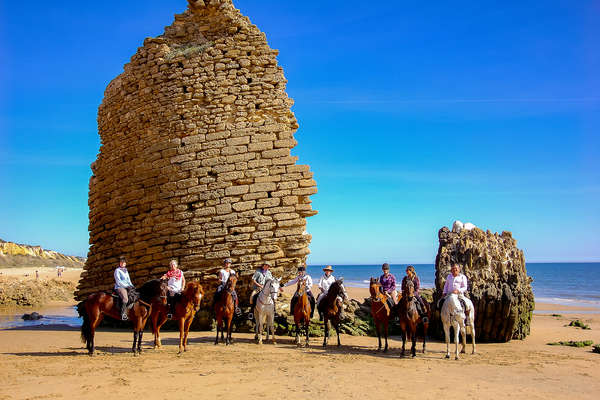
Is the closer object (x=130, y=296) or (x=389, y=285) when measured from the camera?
(x=130, y=296)

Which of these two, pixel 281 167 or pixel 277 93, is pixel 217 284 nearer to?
pixel 281 167

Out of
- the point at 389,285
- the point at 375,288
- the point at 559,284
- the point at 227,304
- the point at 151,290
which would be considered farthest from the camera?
the point at 559,284

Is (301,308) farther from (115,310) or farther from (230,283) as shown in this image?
(115,310)

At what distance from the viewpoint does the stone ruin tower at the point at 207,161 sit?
10469 mm

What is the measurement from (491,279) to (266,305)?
5.05m

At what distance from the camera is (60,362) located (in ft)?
24.3

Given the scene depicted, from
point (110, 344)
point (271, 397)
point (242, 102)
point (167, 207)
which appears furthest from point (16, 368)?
point (242, 102)

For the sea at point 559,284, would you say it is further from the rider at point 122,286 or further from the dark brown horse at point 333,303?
the rider at point 122,286

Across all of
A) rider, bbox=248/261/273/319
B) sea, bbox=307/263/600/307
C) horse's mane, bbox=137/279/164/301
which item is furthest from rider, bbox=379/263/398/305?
sea, bbox=307/263/600/307

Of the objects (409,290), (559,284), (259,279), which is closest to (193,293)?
(259,279)

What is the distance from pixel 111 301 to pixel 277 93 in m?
5.77

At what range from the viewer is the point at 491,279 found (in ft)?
35.0

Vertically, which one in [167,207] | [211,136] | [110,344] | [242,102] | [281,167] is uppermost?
[242,102]

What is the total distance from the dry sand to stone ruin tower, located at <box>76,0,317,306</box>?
6.49 feet
